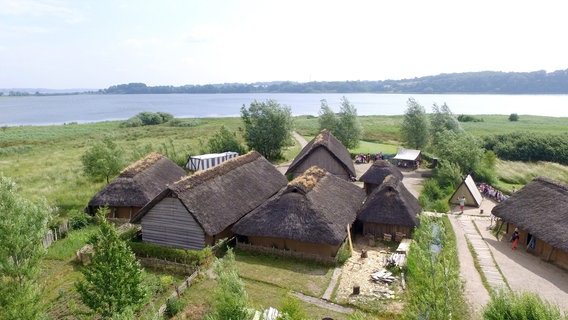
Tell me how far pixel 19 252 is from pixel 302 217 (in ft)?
47.0

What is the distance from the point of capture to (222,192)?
1027 inches

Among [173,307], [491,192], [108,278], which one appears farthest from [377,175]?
[108,278]

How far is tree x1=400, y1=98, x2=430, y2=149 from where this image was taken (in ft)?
184

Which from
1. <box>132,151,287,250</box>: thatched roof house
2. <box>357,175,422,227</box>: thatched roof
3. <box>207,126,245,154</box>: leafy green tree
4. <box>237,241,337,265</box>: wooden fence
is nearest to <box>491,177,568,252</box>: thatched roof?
<box>357,175,422,227</box>: thatched roof

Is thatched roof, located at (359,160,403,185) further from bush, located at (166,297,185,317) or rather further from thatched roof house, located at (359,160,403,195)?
bush, located at (166,297,185,317)

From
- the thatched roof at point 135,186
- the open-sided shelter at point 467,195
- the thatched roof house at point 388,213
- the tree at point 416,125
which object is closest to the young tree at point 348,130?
the tree at point 416,125

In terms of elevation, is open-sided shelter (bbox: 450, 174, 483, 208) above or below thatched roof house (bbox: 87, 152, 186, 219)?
below

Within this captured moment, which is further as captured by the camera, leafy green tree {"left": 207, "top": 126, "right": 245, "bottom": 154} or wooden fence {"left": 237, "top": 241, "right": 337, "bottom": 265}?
leafy green tree {"left": 207, "top": 126, "right": 245, "bottom": 154}

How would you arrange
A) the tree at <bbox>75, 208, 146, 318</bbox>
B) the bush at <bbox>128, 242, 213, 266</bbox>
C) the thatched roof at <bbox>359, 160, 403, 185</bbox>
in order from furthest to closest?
the thatched roof at <bbox>359, 160, 403, 185</bbox>, the bush at <bbox>128, 242, 213, 266</bbox>, the tree at <bbox>75, 208, 146, 318</bbox>

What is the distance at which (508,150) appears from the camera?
189ft

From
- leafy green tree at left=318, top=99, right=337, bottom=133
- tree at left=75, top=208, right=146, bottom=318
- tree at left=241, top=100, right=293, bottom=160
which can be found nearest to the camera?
tree at left=75, top=208, right=146, bottom=318

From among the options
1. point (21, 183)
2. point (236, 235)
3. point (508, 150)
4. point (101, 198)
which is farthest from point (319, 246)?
point (508, 150)

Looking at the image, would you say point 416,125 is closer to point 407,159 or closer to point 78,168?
point 407,159

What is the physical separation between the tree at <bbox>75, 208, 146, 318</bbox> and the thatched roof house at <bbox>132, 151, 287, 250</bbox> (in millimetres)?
7903
